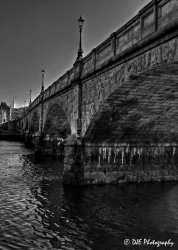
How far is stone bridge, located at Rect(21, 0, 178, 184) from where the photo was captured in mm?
8930

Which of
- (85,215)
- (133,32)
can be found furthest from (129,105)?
(85,215)

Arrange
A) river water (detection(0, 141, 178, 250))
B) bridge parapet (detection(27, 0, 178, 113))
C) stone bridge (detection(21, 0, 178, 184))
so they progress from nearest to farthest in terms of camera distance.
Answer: river water (detection(0, 141, 178, 250)) → bridge parapet (detection(27, 0, 178, 113)) → stone bridge (detection(21, 0, 178, 184))

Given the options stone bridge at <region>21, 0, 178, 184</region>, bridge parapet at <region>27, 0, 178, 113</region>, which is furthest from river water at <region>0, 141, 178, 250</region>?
bridge parapet at <region>27, 0, 178, 113</region>

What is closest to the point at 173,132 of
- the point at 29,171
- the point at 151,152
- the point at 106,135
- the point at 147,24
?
the point at 151,152

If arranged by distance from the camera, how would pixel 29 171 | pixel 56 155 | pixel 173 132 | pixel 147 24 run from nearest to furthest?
pixel 147 24, pixel 173 132, pixel 29 171, pixel 56 155

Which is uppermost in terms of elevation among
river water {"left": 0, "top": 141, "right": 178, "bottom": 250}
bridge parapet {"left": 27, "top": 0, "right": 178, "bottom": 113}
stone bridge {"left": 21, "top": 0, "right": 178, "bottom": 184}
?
bridge parapet {"left": 27, "top": 0, "right": 178, "bottom": 113}

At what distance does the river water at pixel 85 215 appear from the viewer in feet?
26.5

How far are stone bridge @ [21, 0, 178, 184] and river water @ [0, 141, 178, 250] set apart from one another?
126 centimetres

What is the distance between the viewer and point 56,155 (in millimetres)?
31328

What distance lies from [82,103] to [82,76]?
4.73 feet

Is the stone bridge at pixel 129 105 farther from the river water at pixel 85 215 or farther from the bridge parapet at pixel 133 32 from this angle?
the river water at pixel 85 215

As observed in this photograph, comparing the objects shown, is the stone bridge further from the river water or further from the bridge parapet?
the river water

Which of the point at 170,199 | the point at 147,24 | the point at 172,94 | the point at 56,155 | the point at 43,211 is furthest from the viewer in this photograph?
Result: the point at 56,155

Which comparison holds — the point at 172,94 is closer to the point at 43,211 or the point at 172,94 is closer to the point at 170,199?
the point at 170,199
